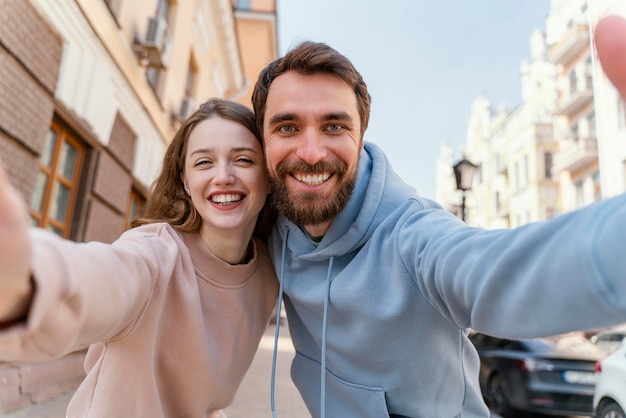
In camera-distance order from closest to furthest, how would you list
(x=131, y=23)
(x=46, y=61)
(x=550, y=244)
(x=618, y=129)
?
1. (x=550, y=244)
2. (x=46, y=61)
3. (x=131, y=23)
4. (x=618, y=129)

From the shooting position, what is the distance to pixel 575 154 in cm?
2269

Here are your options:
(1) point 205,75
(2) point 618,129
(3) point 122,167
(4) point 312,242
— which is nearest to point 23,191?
(3) point 122,167

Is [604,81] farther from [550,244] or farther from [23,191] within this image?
[23,191]

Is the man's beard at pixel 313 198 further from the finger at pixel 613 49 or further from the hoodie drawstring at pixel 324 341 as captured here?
the finger at pixel 613 49

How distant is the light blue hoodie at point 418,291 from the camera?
82cm

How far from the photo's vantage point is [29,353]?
0.93 metres

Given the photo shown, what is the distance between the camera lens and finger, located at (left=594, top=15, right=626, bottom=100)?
0.83m

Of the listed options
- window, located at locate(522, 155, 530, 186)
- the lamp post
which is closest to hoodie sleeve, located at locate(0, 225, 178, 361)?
the lamp post

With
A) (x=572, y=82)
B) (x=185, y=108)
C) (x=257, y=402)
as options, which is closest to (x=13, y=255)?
(x=257, y=402)

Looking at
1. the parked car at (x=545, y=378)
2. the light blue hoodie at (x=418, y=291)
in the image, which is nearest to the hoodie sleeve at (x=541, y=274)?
the light blue hoodie at (x=418, y=291)

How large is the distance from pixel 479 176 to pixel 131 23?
36.8 metres

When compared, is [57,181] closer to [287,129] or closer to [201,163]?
[201,163]

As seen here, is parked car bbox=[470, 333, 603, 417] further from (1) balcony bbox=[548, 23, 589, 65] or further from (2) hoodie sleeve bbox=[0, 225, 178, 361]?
(1) balcony bbox=[548, 23, 589, 65]

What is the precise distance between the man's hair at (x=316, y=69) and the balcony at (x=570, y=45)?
23644 mm
